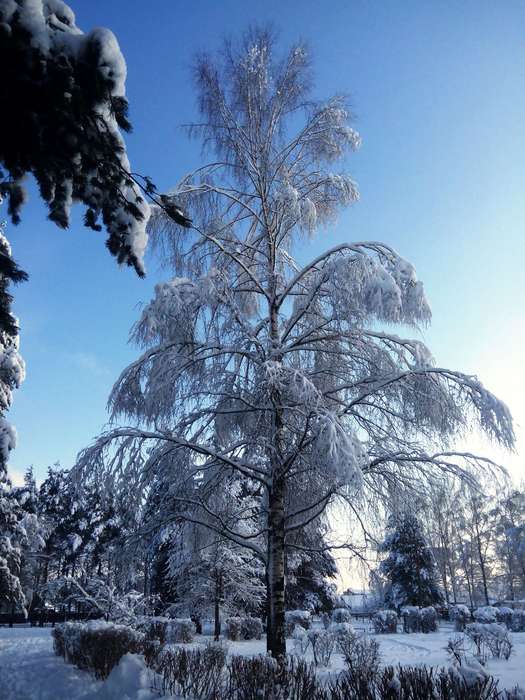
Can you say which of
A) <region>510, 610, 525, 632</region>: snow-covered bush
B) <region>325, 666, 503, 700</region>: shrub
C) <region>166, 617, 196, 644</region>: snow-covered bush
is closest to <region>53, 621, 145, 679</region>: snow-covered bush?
<region>325, 666, 503, 700</region>: shrub

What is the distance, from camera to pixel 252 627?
17219 millimetres

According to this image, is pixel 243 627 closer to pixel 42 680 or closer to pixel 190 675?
pixel 42 680

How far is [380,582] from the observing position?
24.9 feet

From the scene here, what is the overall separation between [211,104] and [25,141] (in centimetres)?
725

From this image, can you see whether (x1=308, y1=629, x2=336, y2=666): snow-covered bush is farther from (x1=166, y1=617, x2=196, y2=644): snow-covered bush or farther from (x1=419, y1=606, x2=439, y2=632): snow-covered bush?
(x1=419, y1=606, x2=439, y2=632): snow-covered bush

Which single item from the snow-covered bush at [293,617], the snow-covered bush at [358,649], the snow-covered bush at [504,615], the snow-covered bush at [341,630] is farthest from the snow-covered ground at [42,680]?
the snow-covered bush at [504,615]

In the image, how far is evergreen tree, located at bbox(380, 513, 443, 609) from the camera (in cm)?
2825

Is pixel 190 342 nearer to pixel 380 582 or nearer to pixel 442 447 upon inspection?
pixel 442 447

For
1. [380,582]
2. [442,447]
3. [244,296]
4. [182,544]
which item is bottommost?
[380,582]

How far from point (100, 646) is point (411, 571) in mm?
25630

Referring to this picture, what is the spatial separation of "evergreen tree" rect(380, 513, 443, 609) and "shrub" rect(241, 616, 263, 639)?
43.2 feet

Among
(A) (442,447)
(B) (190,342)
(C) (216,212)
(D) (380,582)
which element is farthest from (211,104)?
(D) (380,582)

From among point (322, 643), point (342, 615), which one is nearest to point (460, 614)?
point (342, 615)

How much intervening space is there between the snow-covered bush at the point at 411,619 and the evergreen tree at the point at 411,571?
596cm
